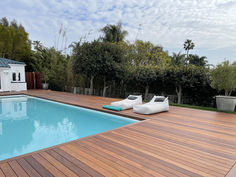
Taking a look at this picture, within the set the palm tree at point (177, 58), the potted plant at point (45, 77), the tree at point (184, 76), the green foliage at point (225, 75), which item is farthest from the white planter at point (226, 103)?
the palm tree at point (177, 58)

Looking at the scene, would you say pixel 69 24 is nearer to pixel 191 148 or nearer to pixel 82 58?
pixel 82 58

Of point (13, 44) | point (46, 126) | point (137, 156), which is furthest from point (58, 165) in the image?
point (13, 44)

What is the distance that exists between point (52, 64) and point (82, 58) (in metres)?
5.36

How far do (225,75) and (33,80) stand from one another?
13.7 m

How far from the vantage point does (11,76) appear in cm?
1195

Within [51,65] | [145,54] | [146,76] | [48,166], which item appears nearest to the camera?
[48,166]

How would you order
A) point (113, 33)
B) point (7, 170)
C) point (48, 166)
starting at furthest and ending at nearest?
point (113, 33)
point (48, 166)
point (7, 170)

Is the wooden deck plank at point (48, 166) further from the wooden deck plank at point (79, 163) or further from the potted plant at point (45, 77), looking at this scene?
the potted plant at point (45, 77)

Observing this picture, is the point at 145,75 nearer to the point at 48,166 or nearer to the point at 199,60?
the point at 48,166

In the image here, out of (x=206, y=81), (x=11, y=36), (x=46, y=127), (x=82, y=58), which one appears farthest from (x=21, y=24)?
(x=206, y=81)

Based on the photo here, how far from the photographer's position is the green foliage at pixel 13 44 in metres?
14.8

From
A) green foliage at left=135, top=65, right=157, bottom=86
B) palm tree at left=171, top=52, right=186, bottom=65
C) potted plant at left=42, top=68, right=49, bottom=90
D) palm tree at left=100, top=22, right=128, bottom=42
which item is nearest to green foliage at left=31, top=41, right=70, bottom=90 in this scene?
potted plant at left=42, top=68, right=49, bottom=90

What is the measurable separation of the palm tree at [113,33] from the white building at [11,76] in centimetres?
807

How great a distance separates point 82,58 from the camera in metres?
9.71
